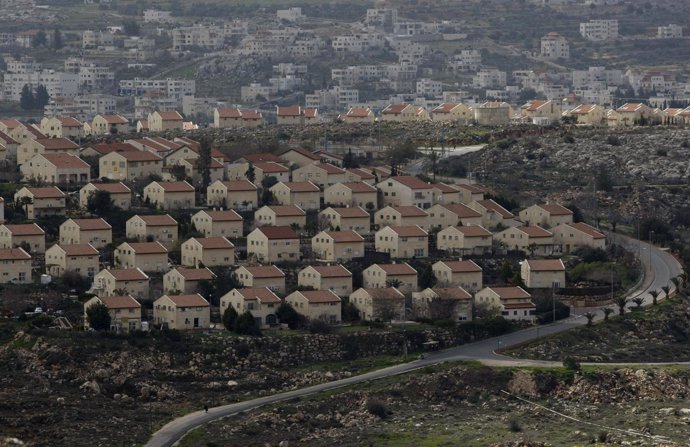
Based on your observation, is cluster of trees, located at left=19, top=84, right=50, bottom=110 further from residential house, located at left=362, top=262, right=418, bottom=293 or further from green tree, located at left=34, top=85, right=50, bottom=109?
residential house, located at left=362, top=262, right=418, bottom=293

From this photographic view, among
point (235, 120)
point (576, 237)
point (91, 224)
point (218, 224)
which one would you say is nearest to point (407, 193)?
point (576, 237)

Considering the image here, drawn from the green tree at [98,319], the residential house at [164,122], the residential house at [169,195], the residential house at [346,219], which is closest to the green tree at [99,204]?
the residential house at [169,195]

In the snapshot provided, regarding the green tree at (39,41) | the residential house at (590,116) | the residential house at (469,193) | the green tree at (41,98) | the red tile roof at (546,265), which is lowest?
the green tree at (39,41)

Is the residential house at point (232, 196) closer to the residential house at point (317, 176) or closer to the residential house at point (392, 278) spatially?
the residential house at point (317, 176)

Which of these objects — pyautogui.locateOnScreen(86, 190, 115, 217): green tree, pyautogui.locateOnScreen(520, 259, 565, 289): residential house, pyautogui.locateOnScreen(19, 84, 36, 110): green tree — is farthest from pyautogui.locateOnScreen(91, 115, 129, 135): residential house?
pyautogui.locateOnScreen(19, 84, 36, 110): green tree

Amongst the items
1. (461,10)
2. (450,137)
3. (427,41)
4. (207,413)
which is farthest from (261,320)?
(461,10)

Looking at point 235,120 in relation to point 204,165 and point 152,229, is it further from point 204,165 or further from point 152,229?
point 152,229
